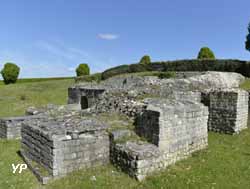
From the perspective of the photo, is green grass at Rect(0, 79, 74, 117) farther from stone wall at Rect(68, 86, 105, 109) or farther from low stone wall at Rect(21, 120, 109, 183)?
low stone wall at Rect(21, 120, 109, 183)

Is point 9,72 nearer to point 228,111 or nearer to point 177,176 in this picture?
point 228,111

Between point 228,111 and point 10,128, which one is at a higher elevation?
point 228,111

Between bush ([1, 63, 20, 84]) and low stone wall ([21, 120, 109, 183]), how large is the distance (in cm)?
3980

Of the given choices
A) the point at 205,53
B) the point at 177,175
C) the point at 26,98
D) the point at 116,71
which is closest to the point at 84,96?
the point at 26,98

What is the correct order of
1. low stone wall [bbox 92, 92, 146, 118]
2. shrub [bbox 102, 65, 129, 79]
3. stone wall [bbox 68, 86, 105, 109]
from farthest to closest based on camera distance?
shrub [bbox 102, 65, 129, 79], stone wall [bbox 68, 86, 105, 109], low stone wall [bbox 92, 92, 146, 118]

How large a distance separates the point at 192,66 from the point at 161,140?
18.1 meters

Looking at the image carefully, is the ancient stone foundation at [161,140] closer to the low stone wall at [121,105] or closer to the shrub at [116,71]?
the low stone wall at [121,105]

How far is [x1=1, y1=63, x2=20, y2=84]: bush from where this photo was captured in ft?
136

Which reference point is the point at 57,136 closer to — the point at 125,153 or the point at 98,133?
the point at 98,133

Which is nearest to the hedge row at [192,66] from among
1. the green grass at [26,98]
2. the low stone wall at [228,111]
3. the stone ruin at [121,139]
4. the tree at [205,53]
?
the tree at [205,53]

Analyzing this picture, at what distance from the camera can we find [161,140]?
5.92m

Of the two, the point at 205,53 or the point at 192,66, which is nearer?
the point at 192,66

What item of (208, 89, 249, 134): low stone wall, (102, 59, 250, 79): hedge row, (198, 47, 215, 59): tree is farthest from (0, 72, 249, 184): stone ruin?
(198, 47, 215, 59): tree

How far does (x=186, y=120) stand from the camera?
263 inches
